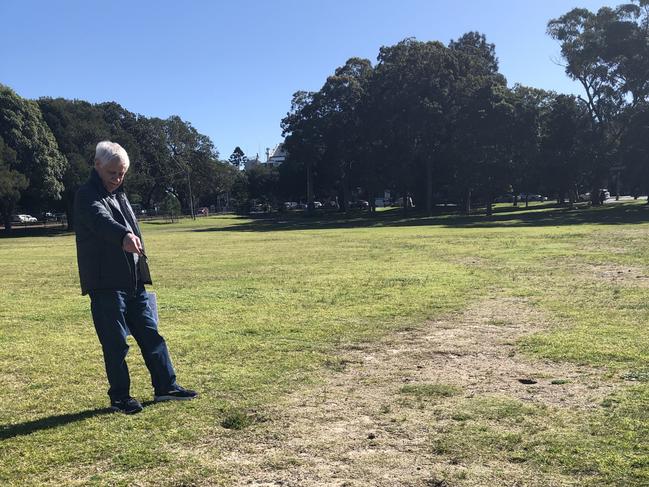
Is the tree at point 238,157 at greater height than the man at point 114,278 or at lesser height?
greater

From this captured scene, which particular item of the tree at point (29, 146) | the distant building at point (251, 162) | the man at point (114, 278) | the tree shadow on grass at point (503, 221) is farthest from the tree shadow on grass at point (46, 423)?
the distant building at point (251, 162)

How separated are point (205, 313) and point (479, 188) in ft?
129

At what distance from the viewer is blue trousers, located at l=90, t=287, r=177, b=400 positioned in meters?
4.12

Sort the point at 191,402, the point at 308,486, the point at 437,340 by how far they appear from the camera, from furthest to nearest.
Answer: the point at 437,340, the point at 191,402, the point at 308,486

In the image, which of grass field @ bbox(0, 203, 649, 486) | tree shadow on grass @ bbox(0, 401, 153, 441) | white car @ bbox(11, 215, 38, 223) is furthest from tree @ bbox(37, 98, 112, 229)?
tree shadow on grass @ bbox(0, 401, 153, 441)

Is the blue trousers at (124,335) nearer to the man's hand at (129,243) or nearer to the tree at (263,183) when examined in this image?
the man's hand at (129,243)

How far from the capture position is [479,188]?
44.5 metres

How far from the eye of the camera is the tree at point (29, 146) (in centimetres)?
3906

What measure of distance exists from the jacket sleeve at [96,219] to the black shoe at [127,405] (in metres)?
1.16

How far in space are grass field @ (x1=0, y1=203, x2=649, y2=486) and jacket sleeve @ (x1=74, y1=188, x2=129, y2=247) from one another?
1312 mm

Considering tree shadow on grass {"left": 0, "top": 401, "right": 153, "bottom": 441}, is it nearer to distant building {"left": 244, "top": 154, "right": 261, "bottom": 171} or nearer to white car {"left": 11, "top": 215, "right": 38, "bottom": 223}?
white car {"left": 11, "top": 215, "right": 38, "bottom": 223}

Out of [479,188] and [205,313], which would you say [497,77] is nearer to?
[479,188]

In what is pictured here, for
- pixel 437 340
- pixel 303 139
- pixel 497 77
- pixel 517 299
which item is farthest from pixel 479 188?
pixel 437 340

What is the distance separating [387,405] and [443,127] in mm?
41174
